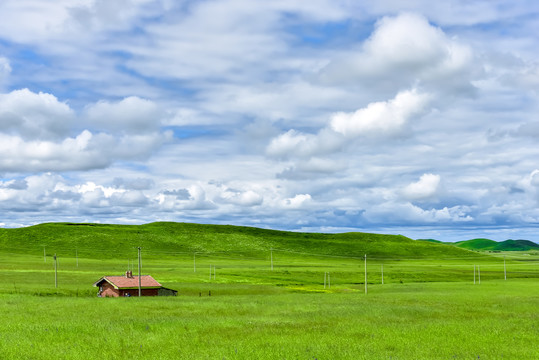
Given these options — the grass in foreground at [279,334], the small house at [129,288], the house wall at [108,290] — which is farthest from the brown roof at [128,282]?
the grass in foreground at [279,334]

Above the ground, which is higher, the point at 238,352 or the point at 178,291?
the point at 238,352

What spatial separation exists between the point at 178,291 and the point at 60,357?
2651 inches

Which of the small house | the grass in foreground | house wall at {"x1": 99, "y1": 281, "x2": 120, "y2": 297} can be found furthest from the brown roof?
the grass in foreground

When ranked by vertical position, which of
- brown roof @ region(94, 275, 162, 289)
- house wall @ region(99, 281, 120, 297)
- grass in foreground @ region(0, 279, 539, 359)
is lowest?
house wall @ region(99, 281, 120, 297)

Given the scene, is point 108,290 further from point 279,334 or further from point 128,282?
point 279,334

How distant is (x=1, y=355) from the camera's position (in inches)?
995

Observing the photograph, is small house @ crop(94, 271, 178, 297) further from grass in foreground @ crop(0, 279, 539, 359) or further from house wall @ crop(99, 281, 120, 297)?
grass in foreground @ crop(0, 279, 539, 359)

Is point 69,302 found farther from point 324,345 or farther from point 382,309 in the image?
point 324,345

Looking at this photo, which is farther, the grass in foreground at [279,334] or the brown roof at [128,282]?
the brown roof at [128,282]

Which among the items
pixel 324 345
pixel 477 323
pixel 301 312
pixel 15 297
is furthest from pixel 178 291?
pixel 324 345

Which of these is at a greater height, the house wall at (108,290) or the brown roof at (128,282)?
the brown roof at (128,282)

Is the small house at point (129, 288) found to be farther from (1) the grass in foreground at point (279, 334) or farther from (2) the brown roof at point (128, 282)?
(1) the grass in foreground at point (279, 334)

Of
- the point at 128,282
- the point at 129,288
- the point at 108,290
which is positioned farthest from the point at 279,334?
the point at 108,290

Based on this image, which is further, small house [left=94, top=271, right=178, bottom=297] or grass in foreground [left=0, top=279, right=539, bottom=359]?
small house [left=94, top=271, right=178, bottom=297]
